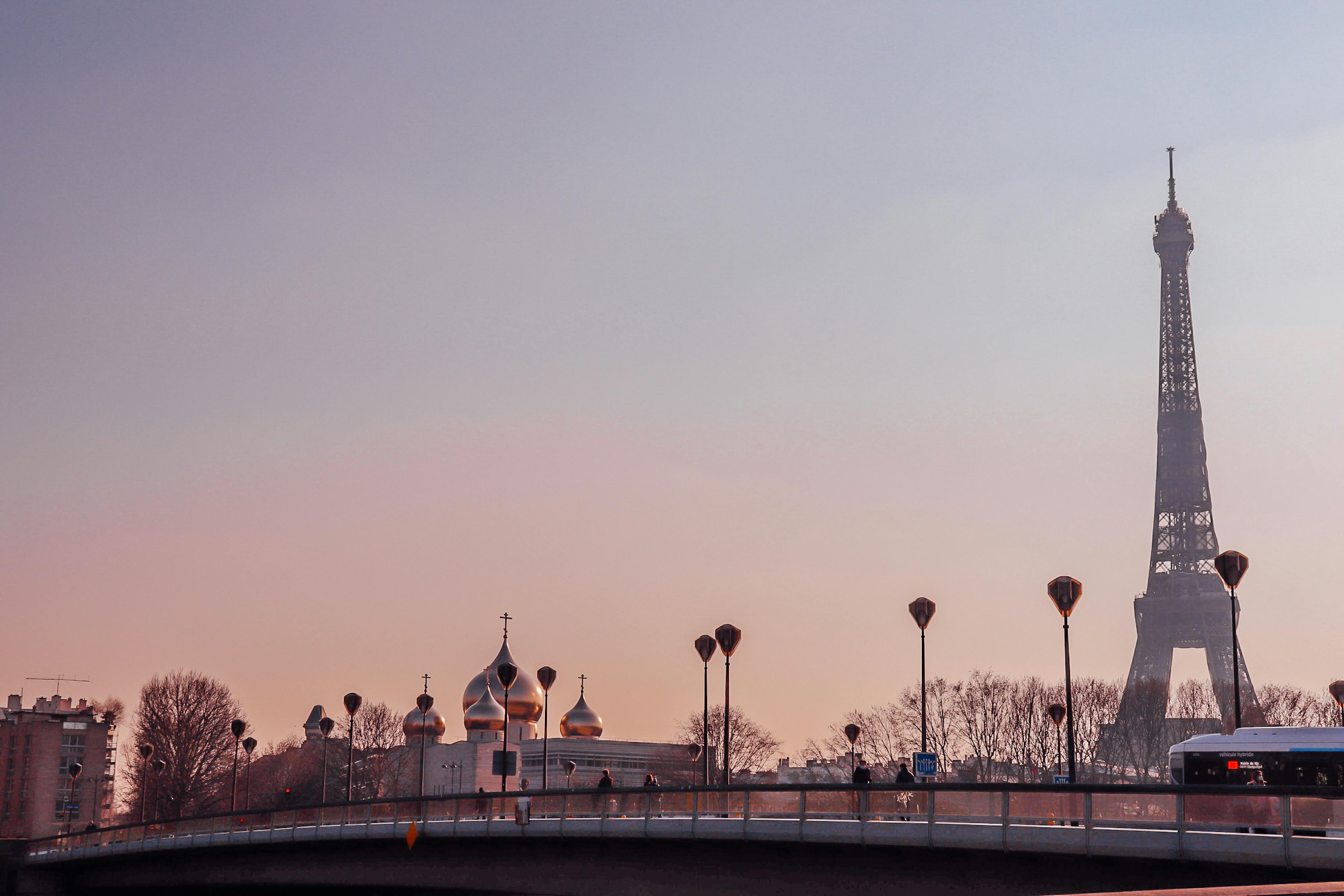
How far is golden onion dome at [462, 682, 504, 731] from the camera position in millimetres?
148500

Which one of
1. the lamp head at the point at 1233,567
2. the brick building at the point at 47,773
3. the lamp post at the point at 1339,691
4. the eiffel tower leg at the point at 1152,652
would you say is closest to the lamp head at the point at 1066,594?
the lamp head at the point at 1233,567

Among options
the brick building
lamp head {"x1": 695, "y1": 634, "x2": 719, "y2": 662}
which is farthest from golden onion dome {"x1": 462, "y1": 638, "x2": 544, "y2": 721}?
lamp head {"x1": 695, "y1": 634, "x2": 719, "y2": 662}

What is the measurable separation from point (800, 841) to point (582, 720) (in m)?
126

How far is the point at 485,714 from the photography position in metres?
148

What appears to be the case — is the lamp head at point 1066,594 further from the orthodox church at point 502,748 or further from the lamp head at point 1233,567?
the orthodox church at point 502,748

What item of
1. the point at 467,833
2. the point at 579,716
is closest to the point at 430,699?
the point at 467,833

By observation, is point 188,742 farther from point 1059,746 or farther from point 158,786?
point 1059,746

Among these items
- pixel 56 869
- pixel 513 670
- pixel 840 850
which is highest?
pixel 513 670

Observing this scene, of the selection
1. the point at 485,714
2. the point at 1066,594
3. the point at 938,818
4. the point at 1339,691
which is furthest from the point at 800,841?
the point at 485,714

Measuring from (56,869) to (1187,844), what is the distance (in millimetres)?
61622

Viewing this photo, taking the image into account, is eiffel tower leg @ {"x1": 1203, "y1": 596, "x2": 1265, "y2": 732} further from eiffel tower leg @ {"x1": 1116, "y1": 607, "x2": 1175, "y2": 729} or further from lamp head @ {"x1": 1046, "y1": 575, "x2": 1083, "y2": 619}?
lamp head @ {"x1": 1046, "y1": 575, "x2": 1083, "y2": 619}

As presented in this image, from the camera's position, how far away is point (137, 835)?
214 feet

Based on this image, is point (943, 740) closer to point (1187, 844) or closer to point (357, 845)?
point (357, 845)

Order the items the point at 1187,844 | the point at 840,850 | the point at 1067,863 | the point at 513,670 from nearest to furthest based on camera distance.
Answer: the point at 1187,844 < the point at 1067,863 < the point at 840,850 < the point at 513,670
